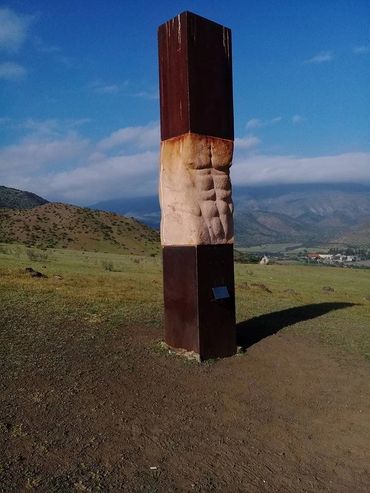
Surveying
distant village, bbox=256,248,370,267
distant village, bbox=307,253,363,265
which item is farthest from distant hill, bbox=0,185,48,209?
distant village, bbox=307,253,363,265

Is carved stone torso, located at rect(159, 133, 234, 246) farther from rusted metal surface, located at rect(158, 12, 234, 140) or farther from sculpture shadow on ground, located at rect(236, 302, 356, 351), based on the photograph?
sculpture shadow on ground, located at rect(236, 302, 356, 351)

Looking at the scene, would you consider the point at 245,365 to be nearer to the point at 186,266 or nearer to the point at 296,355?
the point at 296,355

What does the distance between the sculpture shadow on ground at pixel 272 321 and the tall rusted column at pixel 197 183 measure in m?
1.45

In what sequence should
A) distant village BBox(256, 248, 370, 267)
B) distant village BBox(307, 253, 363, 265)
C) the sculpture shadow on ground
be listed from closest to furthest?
the sculpture shadow on ground, distant village BBox(256, 248, 370, 267), distant village BBox(307, 253, 363, 265)

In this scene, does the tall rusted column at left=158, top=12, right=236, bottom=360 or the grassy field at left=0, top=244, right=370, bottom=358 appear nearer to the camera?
the tall rusted column at left=158, top=12, right=236, bottom=360

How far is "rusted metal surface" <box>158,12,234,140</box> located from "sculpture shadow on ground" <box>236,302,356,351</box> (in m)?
4.64

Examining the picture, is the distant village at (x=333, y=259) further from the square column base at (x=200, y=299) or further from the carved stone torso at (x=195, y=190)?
the carved stone torso at (x=195, y=190)

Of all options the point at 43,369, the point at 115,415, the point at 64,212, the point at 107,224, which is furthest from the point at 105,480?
the point at 64,212

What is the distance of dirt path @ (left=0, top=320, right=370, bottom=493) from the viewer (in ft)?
18.1

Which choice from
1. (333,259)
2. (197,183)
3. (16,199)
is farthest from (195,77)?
(16,199)

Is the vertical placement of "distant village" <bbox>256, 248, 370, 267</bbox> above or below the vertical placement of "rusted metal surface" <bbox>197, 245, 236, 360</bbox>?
below

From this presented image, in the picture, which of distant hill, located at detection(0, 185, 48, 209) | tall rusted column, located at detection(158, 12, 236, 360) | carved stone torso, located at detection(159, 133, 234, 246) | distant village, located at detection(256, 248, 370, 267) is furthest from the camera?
distant hill, located at detection(0, 185, 48, 209)

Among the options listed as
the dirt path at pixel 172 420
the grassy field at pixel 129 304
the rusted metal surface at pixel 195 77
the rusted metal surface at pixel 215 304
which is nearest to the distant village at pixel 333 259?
the grassy field at pixel 129 304

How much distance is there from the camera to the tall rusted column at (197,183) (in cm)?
962
